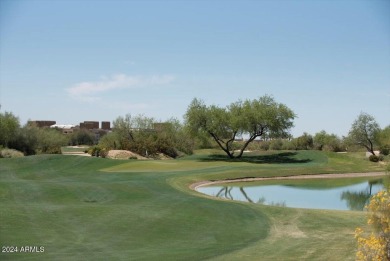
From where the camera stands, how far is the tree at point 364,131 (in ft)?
245

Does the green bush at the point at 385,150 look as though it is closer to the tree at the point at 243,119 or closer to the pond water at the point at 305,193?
the tree at the point at 243,119

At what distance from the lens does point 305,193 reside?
27844 millimetres

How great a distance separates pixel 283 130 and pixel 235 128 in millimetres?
6105

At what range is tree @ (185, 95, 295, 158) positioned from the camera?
54.5m

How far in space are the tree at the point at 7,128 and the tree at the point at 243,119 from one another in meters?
22.9

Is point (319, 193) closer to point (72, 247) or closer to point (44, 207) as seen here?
point (44, 207)

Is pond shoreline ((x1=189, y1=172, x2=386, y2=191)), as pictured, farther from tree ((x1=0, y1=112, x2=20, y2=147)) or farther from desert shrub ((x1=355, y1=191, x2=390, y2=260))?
tree ((x1=0, y1=112, x2=20, y2=147))

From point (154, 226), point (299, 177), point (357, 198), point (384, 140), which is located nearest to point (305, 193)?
point (357, 198)

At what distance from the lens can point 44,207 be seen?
1762 centimetres

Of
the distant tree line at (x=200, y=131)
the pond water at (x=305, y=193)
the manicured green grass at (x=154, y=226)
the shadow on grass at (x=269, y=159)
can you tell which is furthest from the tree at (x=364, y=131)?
the manicured green grass at (x=154, y=226)

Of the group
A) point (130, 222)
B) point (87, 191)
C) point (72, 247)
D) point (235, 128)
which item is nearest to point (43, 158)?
point (87, 191)

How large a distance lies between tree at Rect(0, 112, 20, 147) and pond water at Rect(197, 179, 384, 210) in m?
36.2
